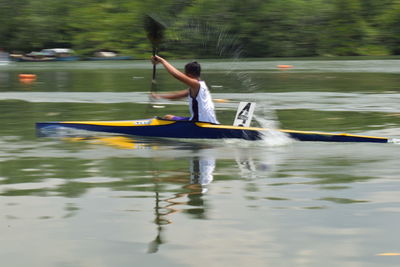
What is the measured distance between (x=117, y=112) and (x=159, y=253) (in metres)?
12.8

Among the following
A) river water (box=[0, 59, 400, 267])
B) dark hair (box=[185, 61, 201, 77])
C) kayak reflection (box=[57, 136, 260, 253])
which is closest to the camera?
river water (box=[0, 59, 400, 267])

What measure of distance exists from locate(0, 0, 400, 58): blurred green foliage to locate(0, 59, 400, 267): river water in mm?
41739

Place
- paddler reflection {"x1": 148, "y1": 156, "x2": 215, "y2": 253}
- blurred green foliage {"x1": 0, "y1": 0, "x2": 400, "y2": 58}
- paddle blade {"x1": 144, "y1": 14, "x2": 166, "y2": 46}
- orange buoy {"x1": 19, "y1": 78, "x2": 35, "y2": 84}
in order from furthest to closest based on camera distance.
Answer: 1. blurred green foliage {"x1": 0, "y1": 0, "x2": 400, "y2": 58}
2. orange buoy {"x1": 19, "y1": 78, "x2": 35, "y2": 84}
3. paddle blade {"x1": 144, "y1": 14, "x2": 166, "y2": 46}
4. paddler reflection {"x1": 148, "y1": 156, "x2": 215, "y2": 253}

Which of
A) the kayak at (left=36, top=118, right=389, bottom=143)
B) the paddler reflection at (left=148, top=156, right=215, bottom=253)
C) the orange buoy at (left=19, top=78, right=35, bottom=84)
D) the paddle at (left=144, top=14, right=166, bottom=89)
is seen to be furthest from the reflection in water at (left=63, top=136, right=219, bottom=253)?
the orange buoy at (left=19, top=78, right=35, bottom=84)

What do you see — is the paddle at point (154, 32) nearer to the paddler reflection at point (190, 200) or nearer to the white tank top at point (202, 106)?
the white tank top at point (202, 106)

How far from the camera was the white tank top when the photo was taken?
12680mm

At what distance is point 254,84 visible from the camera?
30297 millimetres

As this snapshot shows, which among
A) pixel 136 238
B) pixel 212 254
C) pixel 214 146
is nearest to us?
pixel 212 254

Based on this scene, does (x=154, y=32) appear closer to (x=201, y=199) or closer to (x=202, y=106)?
(x=202, y=106)

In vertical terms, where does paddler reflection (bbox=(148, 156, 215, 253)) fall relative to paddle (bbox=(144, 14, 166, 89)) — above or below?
below

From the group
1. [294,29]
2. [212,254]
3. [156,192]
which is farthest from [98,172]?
[294,29]

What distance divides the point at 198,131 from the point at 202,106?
0.39m

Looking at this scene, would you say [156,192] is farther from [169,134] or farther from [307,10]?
[307,10]

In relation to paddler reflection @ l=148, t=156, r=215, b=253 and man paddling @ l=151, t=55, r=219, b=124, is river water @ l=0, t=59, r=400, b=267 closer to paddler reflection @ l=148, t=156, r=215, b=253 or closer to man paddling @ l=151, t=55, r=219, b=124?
paddler reflection @ l=148, t=156, r=215, b=253
